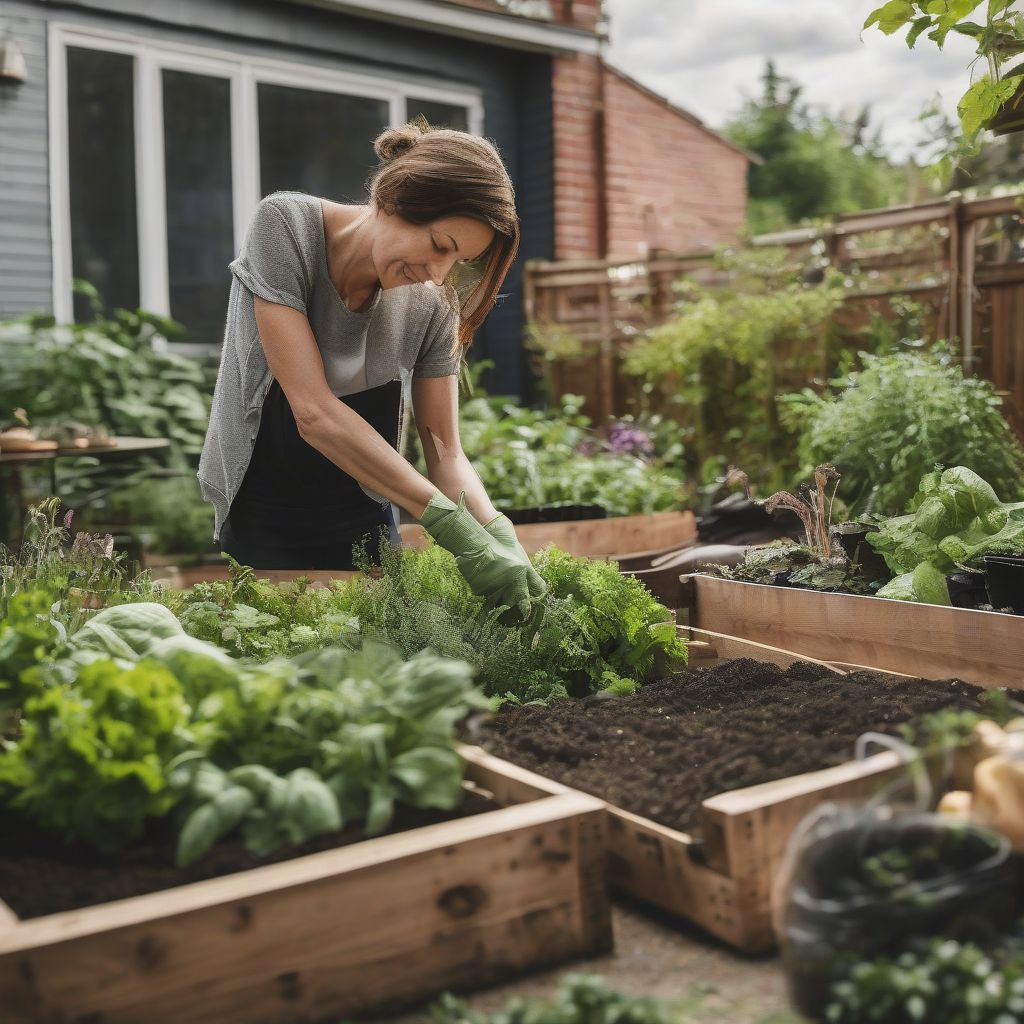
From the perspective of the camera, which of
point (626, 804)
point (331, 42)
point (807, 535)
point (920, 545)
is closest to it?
point (626, 804)

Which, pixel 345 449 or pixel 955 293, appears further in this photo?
pixel 955 293

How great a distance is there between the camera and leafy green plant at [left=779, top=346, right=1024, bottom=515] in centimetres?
426

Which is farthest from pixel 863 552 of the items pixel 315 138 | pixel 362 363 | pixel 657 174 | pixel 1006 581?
pixel 657 174

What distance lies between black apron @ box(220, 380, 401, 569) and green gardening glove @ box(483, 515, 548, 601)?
42 cm

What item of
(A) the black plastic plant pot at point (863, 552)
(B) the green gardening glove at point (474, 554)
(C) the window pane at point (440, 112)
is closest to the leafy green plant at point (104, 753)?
(B) the green gardening glove at point (474, 554)

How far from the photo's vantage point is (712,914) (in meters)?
1.76

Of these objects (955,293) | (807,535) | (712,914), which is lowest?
(712,914)

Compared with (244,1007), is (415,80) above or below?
above

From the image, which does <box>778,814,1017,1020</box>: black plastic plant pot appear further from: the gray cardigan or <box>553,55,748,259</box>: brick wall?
<box>553,55,748,259</box>: brick wall

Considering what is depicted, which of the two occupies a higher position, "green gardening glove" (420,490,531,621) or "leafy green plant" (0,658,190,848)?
"green gardening glove" (420,490,531,621)

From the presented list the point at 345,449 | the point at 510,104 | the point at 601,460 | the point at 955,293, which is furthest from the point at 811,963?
the point at 510,104

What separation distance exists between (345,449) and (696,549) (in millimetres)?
1903

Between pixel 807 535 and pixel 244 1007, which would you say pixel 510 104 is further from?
pixel 244 1007

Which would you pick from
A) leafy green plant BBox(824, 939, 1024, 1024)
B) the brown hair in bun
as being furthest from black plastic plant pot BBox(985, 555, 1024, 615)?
leafy green plant BBox(824, 939, 1024, 1024)
